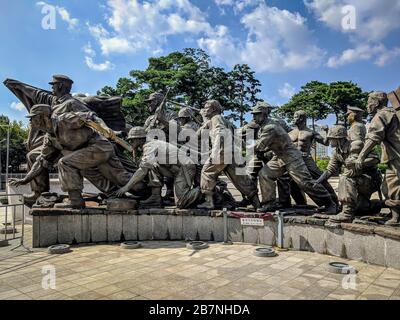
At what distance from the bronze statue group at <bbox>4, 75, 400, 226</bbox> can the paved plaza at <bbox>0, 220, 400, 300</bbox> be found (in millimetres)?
1238

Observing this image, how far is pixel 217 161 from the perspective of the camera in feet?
21.7

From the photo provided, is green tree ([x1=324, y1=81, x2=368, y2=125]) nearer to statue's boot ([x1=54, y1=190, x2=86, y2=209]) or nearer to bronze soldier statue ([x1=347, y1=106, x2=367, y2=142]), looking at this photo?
bronze soldier statue ([x1=347, y1=106, x2=367, y2=142])

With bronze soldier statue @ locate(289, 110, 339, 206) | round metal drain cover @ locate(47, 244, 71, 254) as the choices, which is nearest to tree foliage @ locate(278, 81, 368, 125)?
bronze soldier statue @ locate(289, 110, 339, 206)

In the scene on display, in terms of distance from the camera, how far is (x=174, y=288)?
412cm

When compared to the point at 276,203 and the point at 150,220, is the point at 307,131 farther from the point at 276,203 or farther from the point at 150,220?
the point at 150,220

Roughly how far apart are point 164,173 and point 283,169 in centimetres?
271

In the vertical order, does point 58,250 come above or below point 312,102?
below

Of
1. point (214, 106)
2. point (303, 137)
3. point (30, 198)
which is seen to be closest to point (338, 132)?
point (303, 137)

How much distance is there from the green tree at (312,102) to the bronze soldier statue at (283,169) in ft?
96.3

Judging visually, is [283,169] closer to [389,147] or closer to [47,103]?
[389,147]

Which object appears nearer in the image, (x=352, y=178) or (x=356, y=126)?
(x=352, y=178)
